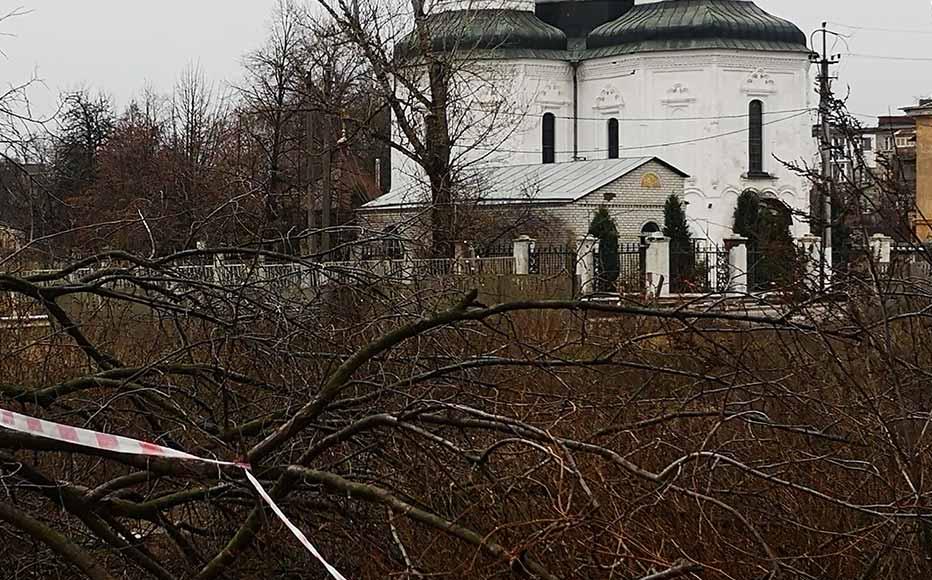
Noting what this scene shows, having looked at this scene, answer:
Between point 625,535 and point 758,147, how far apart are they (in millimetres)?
41663

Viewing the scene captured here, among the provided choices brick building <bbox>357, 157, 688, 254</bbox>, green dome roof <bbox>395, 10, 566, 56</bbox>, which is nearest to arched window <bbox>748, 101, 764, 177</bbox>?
brick building <bbox>357, 157, 688, 254</bbox>

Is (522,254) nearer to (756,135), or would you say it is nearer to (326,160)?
(326,160)

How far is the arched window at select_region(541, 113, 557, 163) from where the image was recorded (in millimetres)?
45719

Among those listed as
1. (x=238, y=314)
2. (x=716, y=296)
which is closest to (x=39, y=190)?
(x=238, y=314)

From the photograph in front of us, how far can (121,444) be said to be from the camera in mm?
4348

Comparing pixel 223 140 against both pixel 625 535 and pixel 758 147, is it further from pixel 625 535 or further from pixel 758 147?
pixel 625 535

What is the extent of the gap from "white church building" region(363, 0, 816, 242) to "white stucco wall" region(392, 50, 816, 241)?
29mm

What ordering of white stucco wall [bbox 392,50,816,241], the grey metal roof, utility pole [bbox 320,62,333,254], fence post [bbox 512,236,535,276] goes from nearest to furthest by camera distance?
utility pole [bbox 320,62,333,254] < fence post [bbox 512,236,535,276] < the grey metal roof < white stucco wall [bbox 392,50,816,241]

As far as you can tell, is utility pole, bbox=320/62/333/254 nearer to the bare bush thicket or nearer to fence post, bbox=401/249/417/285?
fence post, bbox=401/249/417/285

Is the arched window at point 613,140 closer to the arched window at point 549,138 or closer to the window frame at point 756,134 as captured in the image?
the arched window at point 549,138

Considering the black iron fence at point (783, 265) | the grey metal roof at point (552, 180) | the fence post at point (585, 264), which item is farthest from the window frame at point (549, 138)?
the black iron fence at point (783, 265)

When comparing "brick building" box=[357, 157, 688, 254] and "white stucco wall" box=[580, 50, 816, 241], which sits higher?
"white stucco wall" box=[580, 50, 816, 241]

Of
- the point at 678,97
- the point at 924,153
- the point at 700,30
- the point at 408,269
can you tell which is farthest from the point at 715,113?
the point at 408,269

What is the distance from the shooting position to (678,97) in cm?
4397
